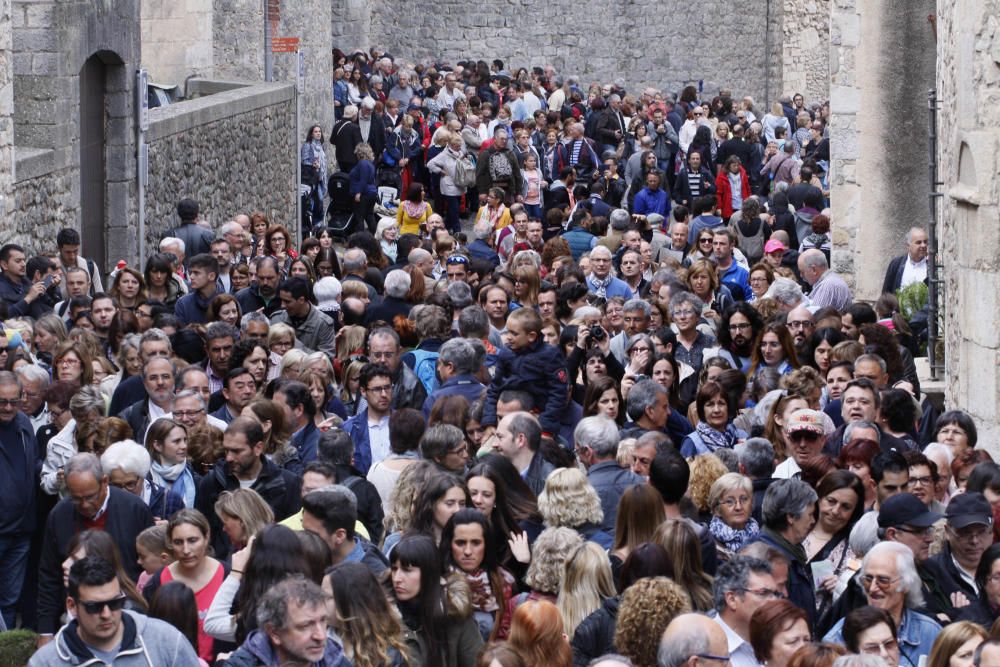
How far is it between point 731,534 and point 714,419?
74.4 inches

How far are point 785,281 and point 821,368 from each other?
1.69m

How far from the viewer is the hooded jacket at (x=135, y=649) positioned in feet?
19.6

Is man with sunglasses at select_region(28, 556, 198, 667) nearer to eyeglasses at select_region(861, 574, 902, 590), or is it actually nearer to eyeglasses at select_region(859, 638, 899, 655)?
eyeglasses at select_region(859, 638, 899, 655)

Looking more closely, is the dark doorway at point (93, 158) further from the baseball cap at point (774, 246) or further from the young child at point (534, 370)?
the young child at point (534, 370)

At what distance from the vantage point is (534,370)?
1023cm

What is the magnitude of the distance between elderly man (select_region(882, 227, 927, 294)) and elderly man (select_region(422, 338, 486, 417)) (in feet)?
14.4

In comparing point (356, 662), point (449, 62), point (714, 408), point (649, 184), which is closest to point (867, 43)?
point (649, 184)

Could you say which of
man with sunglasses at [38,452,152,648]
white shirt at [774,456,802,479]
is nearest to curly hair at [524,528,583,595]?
man with sunglasses at [38,452,152,648]

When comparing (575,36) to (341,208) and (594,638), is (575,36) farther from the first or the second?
(594,638)

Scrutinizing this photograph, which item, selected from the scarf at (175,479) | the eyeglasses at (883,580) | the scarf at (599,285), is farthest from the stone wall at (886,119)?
the eyeglasses at (883,580)

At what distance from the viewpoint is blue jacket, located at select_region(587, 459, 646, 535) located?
8086 mm

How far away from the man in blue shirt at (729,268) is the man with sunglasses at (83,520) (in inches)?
287

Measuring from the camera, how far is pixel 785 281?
12.4 meters

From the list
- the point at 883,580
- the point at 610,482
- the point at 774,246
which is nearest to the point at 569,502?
the point at 610,482
